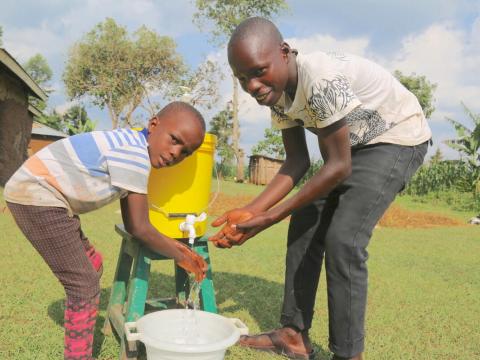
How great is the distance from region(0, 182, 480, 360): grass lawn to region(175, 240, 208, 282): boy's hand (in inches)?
20.5

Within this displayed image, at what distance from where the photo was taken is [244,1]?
24484mm

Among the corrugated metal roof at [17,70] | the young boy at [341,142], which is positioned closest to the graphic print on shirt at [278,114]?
the young boy at [341,142]

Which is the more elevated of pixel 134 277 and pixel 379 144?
pixel 379 144

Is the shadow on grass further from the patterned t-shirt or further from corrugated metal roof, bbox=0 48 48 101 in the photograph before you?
corrugated metal roof, bbox=0 48 48 101

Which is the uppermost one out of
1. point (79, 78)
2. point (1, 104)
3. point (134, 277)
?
point (79, 78)

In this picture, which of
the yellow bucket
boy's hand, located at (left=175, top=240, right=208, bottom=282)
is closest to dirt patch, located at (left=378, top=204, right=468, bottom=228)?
the yellow bucket

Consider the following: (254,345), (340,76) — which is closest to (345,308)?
(254,345)

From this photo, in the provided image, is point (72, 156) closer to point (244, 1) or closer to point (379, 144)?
point (379, 144)

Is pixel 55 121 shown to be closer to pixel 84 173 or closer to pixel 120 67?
pixel 120 67

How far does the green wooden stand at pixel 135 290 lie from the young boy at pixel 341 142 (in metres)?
0.45

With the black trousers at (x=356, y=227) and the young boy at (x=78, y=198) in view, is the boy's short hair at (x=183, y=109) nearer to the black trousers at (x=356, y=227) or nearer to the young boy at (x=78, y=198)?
the young boy at (x=78, y=198)

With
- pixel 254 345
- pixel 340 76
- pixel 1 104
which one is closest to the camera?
pixel 340 76

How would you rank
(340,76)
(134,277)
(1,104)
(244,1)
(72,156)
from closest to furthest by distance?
(340,76), (72,156), (134,277), (1,104), (244,1)

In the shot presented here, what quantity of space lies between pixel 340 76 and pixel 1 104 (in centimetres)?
1076
